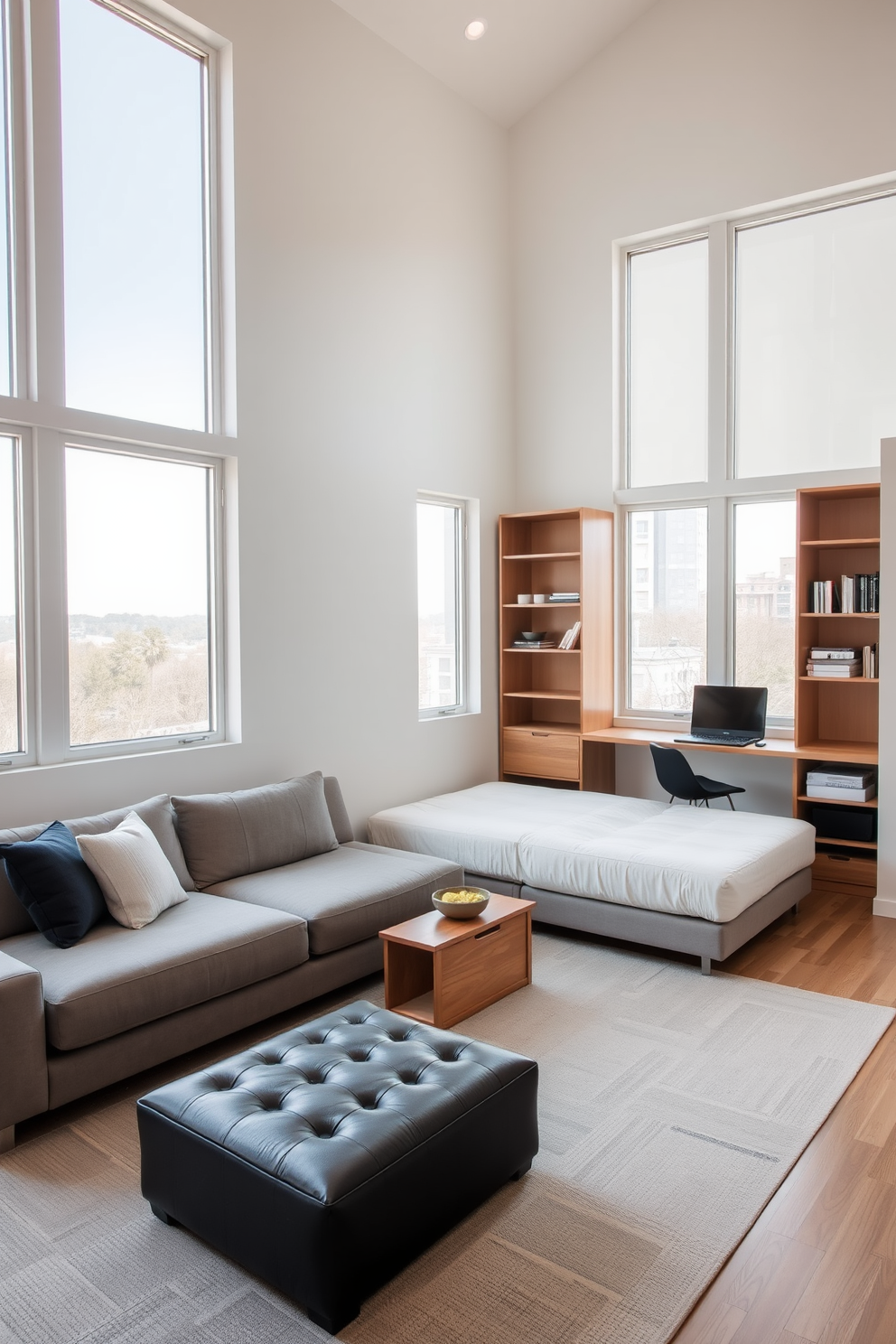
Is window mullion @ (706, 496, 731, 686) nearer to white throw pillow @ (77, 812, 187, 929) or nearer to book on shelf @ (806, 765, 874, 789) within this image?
book on shelf @ (806, 765, 874, 789)

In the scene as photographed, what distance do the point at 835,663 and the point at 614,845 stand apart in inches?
68.2

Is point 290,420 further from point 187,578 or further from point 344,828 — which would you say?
point 344,828

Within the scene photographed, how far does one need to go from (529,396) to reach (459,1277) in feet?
17.8

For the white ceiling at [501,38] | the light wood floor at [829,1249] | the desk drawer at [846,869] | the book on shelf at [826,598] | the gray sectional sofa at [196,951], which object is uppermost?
the white ceiling at [501,38]

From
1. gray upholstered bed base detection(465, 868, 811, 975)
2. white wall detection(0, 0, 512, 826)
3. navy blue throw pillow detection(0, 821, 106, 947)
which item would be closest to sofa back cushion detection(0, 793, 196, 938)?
navy blue throw pillow detection(0, 821, 106, 947)

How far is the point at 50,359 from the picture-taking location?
3.78m

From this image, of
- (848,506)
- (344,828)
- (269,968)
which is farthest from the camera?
(848,506)

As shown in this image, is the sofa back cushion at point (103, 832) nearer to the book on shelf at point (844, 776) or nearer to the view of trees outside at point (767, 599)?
the book on shelf at point (844, 776)

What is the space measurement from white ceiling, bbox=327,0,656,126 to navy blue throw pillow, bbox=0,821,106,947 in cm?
459

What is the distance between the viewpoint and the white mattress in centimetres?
402

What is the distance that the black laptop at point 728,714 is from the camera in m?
5.40

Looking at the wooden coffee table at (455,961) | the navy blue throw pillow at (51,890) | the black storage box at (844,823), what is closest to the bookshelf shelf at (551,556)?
the black storage box at (844,823)

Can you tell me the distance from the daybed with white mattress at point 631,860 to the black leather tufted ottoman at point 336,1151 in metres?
1.64

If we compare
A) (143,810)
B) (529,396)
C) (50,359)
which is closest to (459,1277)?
(143,810)
